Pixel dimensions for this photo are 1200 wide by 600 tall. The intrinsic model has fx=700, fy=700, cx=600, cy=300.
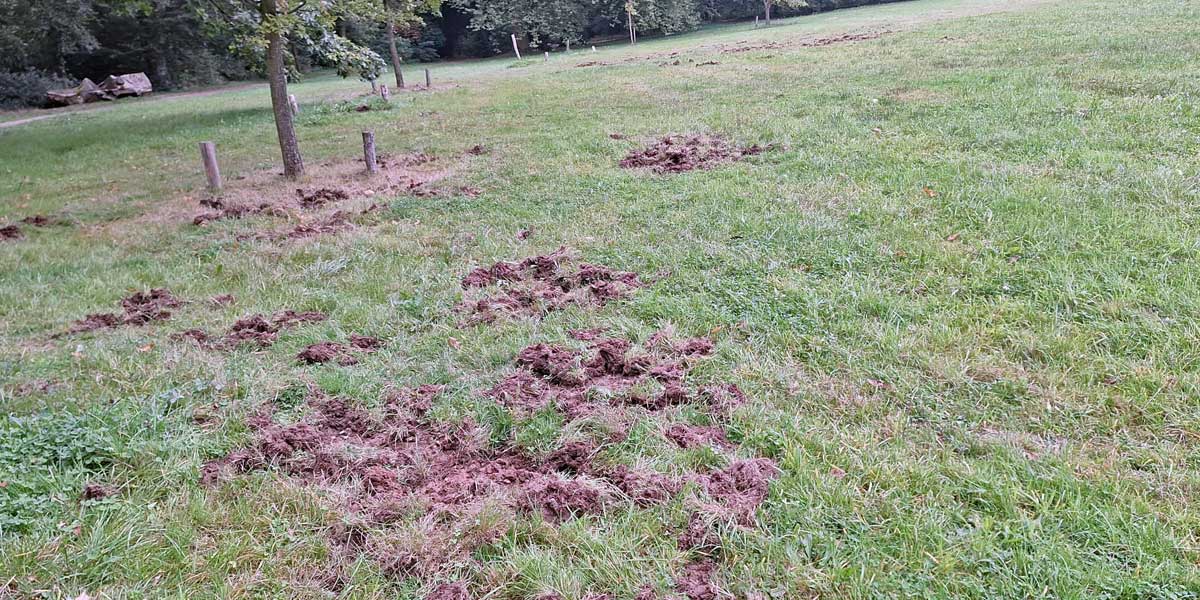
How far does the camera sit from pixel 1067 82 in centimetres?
875

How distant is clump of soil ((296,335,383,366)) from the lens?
3.87m

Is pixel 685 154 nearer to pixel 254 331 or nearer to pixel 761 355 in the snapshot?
pixel 761 355

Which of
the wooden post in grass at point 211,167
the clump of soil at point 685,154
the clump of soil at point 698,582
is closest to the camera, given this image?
the clump of soil at point 698,582

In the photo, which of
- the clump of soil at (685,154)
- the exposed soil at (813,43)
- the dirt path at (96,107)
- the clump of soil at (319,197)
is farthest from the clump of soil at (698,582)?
the dirt path at (96,107)

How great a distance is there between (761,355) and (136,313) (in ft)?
13.6

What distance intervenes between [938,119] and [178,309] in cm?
781

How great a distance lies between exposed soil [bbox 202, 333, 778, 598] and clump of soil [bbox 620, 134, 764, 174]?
4283 mm

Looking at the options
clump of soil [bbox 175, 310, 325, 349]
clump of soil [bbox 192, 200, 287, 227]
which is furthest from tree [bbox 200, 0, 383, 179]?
clump of soil [bbox 175, 310, 325, 349]

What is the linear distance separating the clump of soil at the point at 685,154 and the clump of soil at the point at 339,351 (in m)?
4.27

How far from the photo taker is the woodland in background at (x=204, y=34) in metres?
21.8

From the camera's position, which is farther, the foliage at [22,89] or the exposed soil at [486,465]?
the foliage at [22,89]

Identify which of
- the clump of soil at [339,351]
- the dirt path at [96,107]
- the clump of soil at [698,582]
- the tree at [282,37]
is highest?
the dirt path at [96,107]

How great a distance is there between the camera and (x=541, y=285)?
189 inches

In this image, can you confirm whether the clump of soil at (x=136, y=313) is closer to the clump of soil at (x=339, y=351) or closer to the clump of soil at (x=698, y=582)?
the clump of soil at (x=339, y=351)
